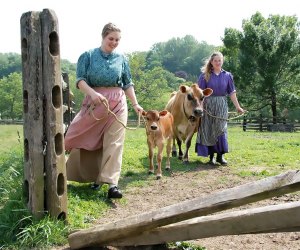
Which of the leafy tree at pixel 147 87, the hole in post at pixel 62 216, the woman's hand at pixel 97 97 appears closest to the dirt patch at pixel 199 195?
the hole in post at pixel 62 216

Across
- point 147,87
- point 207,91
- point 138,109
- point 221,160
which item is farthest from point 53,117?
point 147,87

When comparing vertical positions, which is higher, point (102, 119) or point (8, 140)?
point (102, 119)

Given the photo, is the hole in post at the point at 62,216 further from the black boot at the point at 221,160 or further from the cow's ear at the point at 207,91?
the black boot at the point at 221,160

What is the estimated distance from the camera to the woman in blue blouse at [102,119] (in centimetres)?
533

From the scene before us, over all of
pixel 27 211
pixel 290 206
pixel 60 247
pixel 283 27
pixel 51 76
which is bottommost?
pixel 60 247

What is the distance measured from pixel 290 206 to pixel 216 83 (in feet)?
18.4

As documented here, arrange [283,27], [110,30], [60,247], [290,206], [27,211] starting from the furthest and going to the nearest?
[283,27]
[110,30]
[27,211]
[60,247]
[290,206]

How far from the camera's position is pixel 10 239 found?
13.6 feet

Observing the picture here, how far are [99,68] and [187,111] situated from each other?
3470mm

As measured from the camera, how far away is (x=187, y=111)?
8.52m

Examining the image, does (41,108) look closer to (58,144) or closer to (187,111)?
(58,144)

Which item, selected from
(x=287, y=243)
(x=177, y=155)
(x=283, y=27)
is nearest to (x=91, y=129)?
(x=287, y=243)

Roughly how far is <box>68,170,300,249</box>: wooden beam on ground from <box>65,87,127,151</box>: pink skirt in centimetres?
187

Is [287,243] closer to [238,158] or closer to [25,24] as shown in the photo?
[25,24]
